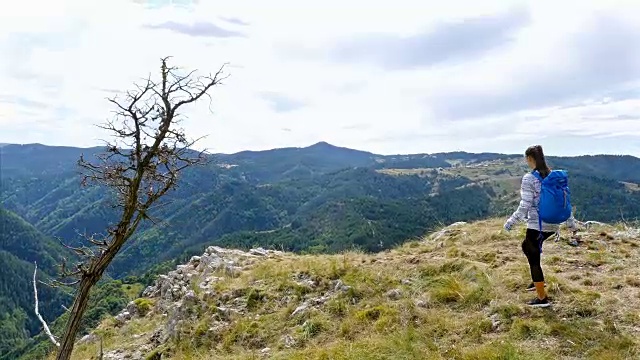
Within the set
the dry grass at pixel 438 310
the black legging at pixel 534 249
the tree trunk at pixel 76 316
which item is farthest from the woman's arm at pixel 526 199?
the tree trunk at pixel 76 316

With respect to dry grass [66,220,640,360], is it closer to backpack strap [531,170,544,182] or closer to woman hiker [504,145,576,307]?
woman hiker [504,145,576,307]

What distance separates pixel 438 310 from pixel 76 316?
5.65 m

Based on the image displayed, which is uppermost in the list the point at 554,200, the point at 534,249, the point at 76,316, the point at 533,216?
the point at 554,200

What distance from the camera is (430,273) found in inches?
383

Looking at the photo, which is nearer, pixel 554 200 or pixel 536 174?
pixel 554 200

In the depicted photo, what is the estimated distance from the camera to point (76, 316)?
642 cm

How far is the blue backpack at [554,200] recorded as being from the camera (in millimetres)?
7309

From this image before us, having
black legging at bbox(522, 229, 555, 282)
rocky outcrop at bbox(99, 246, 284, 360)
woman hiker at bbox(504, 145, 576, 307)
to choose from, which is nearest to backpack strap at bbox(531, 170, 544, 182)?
woman hiker at bbox(504, 145, 576, 307)

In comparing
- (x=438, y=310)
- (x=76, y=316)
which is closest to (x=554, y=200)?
(x=438, y=310)

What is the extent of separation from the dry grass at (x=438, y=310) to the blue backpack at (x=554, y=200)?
1.34m

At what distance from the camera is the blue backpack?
7.31 meters

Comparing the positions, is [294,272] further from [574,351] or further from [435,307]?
[574,351]

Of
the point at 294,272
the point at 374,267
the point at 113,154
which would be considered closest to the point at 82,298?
the point at 113,154

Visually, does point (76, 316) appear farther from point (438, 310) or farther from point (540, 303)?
point (540, 303)
